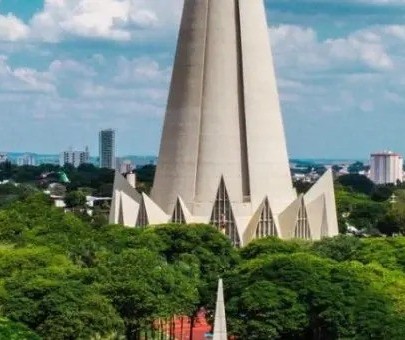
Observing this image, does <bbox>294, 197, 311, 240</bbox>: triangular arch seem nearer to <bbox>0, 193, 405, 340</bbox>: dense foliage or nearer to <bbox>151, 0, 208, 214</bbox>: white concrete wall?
<bbox>151, 0, 208, 214</bbox>: white concrete wall

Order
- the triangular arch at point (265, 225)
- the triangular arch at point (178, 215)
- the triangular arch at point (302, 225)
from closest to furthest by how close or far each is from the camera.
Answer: the triangular arch at point (265, 225) < the triangular arch at point (302, 225) < the triangular arch at point (178, 215)

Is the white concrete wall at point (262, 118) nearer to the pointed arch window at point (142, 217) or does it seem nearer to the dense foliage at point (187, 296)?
the pointed arch window at point (142, 217)

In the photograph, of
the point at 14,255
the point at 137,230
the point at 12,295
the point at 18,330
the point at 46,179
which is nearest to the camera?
the point at 18,330

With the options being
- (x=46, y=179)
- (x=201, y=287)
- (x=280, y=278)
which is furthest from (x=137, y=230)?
(x=46, y=179)

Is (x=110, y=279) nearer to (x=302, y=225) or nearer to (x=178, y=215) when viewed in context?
(x=178, y=215)

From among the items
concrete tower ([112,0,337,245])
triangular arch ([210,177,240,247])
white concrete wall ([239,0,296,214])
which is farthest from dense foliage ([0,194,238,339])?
white concrete wall ([239,0,296,214])

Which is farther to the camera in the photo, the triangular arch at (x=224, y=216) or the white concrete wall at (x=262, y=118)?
the white concrete wall at (x=262, y=118)

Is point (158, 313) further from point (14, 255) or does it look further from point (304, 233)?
point (304, 233)

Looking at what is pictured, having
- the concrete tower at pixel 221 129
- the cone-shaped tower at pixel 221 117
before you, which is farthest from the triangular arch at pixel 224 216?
the cone-shaped tower at pixel 221 117
